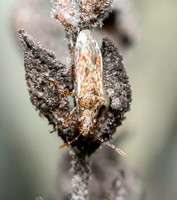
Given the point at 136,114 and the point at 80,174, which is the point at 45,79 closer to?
the point at 80,174

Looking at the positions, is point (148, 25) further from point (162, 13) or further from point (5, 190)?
point (5, 190)

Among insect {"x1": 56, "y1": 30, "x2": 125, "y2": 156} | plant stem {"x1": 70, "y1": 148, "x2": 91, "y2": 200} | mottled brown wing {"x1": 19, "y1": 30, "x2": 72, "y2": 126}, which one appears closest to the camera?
mottled brown wing {"x1": 19, "y1": 30, "x2": 72, "y2": 126}

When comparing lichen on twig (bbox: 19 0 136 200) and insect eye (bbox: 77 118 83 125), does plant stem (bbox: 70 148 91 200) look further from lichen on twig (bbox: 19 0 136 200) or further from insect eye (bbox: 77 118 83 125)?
insect eye (bbox: 77 118 83 125)

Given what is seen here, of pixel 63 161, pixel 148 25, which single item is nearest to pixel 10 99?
pixel 63 161

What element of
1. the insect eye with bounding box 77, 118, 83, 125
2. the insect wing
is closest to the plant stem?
the insect eye with bounding box 77, 118, 83, 125

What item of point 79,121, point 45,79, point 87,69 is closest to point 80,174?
point 79,121

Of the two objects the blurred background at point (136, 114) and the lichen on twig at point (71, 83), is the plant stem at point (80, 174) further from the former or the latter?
the blurred background at point (136, 114)

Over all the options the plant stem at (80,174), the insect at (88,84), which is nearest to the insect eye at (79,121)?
the insect at (88,84)
